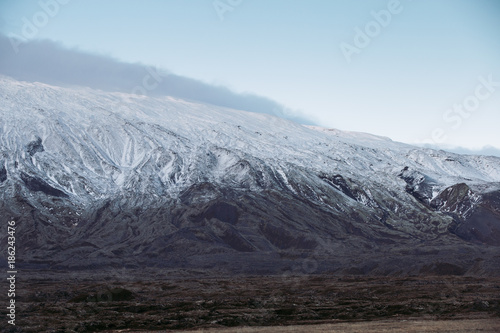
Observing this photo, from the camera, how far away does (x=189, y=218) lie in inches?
7475

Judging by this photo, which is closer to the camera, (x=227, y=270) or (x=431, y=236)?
(x=227, y=270)

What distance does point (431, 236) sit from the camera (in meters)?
198

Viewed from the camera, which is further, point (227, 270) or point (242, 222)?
point (242, 222)

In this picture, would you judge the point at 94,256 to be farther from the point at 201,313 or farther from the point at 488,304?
the point at 488,304

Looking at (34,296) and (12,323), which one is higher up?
(12,323)

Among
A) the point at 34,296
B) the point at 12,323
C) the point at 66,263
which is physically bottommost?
the point at 66,263

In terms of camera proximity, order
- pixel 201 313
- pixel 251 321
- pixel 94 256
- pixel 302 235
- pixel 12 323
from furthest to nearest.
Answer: pixel 302 235
pixel 94 256
pixel 201 313
pixel 251 321
pixel 12 323

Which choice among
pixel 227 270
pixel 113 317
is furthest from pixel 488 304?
pixel 227 270

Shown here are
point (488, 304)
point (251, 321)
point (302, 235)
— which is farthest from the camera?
point (302, 235)

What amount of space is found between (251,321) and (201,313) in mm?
7853

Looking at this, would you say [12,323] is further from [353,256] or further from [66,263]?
[353,256]

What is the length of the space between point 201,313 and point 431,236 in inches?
5723

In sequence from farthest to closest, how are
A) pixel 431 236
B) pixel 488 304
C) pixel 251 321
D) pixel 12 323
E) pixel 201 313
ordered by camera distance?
pixel 431 236 < pixel 488 304 < pixel 201 313 < pixel 251 321 < pixel 12 323

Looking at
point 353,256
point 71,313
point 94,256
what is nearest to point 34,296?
point 71,313
